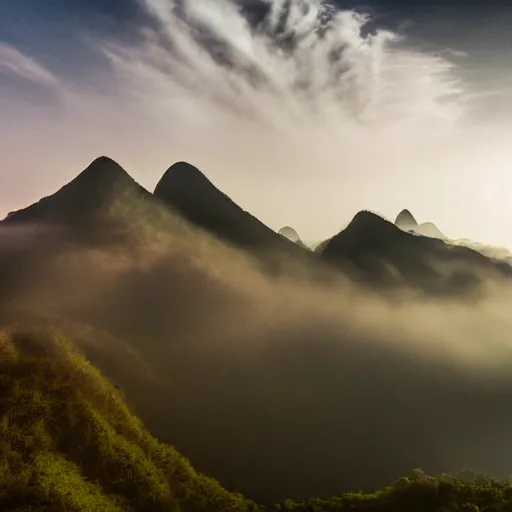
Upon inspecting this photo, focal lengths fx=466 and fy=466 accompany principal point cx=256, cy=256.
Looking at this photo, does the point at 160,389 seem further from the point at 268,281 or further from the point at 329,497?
the point at 268,281

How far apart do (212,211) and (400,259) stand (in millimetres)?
38644

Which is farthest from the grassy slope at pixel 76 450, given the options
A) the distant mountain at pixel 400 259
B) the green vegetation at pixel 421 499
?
the distant mountain at pixel 400 259

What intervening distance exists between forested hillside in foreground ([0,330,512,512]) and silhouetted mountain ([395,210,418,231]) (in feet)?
397

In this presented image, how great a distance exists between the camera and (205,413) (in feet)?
181

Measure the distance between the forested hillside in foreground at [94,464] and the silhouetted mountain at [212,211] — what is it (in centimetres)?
4011

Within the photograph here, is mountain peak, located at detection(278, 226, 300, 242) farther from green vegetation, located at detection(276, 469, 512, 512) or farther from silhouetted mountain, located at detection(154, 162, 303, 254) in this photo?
green vegetation, located at detection(276, 469, 512, 512)

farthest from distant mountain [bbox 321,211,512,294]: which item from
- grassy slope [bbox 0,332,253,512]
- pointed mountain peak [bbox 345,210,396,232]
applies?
grassy slope [bbox 0,332,253,512]

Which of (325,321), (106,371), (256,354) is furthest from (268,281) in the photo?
(106,371)

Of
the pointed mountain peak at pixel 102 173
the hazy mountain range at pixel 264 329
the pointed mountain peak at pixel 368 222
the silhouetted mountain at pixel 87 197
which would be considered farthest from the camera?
the pointed mountain peak at pixel 368 222

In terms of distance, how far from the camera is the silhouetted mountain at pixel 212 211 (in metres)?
86.4

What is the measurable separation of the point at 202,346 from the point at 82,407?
1946 centimetres

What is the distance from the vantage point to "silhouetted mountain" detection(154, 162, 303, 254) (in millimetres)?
86375

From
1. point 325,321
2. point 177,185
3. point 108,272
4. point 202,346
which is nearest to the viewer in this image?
point 202,346

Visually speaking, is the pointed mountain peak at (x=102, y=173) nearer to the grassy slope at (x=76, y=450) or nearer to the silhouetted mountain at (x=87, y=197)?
the silhouetted mountain at (x=87, y=197)
